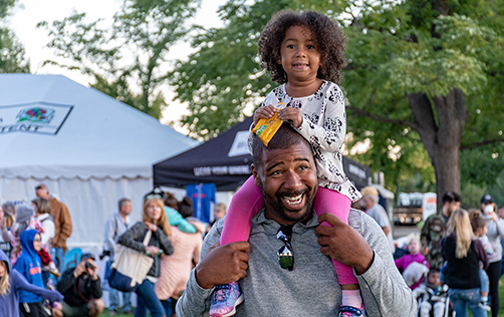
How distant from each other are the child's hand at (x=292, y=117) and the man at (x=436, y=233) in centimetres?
668

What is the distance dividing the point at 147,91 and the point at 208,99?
10.5m

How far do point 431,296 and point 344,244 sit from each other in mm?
6751

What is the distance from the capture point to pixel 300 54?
2896mm

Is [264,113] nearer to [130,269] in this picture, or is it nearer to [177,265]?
[130,269]

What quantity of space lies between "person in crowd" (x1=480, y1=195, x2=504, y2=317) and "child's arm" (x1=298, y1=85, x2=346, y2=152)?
24.3ft

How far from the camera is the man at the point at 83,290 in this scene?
830 cm

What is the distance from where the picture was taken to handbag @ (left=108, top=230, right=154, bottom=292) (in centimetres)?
761

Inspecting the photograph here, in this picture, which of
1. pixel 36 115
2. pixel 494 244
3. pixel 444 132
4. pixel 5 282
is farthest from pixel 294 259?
pixel 444 132

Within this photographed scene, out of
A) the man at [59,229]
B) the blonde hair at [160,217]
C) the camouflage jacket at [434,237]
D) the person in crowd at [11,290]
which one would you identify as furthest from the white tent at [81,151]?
the camouflage jacket at [434,237]

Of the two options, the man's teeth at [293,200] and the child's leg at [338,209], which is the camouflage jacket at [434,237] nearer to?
the child's leg at [338,209]

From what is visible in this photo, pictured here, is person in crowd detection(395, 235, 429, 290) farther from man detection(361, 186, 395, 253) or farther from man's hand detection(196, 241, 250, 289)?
man's hand detection(196, 241, 250, 289)

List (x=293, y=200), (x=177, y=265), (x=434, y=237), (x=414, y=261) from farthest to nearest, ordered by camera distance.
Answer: (x=414, y=261), (x=434, y=237), (x=177, y=265), (x=293, y=200)

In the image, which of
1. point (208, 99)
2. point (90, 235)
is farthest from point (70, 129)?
point (208, 99)

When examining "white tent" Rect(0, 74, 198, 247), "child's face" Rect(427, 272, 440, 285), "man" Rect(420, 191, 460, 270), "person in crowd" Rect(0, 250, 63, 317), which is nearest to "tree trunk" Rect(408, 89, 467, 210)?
Result: "white tent" Rect(0, 74, 198, 247)
